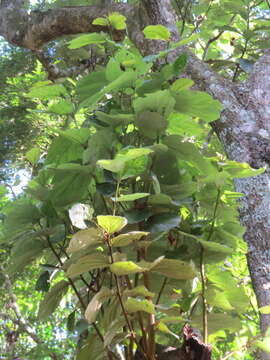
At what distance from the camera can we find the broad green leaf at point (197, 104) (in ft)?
2.51

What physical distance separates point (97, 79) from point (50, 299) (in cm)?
40

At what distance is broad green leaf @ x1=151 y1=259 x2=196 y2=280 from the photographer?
25.6 inches

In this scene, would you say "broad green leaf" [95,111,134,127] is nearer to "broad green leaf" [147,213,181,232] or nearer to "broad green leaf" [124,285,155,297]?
"broad green leaf" [147,213,181,232]

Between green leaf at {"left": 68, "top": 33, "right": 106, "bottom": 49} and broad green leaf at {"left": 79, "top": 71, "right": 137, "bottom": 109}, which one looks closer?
broad green leaf at {"left": 79, "top": 71, "right": 137, "bottom": 109}

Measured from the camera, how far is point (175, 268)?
656mm

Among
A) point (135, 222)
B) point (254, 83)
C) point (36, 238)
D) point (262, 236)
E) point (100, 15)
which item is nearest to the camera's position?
point (135, 222)

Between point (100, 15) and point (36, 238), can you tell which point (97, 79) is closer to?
point (36, 238)

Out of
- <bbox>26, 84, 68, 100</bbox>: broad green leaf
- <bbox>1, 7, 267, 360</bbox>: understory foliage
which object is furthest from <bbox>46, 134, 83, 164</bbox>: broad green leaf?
<bbox>26, 84, 68, 100</bbox>: broad green leaf

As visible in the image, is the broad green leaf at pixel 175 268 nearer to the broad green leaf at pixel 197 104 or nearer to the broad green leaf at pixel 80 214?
the broad green leaf at pixel 80 214

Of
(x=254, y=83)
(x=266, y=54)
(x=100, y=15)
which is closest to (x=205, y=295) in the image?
(x=254, y=83)

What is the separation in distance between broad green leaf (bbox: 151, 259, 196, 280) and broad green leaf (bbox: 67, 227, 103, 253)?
0.32ft

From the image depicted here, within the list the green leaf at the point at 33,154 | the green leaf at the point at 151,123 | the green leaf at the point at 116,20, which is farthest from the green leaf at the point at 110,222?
the green leaf at the point at 116,20

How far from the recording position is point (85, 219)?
2.32 feet

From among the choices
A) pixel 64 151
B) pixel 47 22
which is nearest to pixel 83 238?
pixel 64 151
